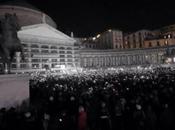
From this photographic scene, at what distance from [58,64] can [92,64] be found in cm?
1628

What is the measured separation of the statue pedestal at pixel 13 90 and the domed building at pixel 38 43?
58862 mm

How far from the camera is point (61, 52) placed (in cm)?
8975

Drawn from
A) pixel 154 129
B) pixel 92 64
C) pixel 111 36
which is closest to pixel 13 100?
pixel 154 129

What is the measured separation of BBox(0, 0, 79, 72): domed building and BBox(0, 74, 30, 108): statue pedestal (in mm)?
58862

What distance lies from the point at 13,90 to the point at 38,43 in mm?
68059

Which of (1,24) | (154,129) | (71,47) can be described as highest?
(71,47)

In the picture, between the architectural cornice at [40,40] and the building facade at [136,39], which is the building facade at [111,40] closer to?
the building facade at [136,39]

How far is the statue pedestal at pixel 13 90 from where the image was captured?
13681 mm

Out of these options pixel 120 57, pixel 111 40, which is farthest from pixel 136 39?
pixel 120 57

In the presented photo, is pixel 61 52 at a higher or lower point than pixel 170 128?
higher

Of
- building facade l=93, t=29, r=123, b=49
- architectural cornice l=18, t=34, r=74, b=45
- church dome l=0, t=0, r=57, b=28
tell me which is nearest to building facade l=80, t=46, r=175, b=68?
building facade l=93, t=29, r=123, b=49

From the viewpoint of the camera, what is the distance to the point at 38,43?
81.0 metres

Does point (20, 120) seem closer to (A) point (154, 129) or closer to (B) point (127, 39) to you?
(A) point (154, 129)

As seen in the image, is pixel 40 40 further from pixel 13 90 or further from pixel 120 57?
pixel 13 90
